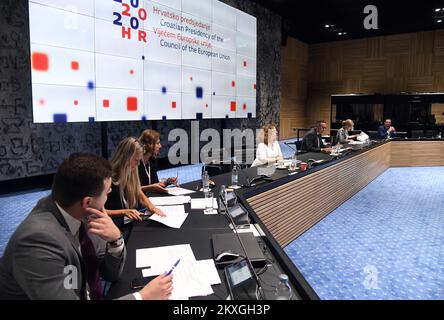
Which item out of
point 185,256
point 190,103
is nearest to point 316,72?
point 190,103

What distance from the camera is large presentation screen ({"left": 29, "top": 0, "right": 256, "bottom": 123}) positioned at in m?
4.28

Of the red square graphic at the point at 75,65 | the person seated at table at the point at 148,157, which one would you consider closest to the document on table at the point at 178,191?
the person seated at table at the point at 148,157

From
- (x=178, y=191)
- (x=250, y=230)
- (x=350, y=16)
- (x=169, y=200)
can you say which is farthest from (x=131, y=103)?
(x=350, y=16)

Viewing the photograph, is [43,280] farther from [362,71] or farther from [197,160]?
[362,71]

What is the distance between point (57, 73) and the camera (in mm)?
4332

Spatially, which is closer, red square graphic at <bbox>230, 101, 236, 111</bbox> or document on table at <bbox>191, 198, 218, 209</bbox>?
document on table at <bbox>191, 198, 218, 209</bbox>

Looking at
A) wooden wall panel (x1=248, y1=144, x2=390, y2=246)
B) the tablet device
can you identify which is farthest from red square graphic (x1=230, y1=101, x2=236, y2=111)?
the tablet device

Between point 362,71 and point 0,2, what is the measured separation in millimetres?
11606

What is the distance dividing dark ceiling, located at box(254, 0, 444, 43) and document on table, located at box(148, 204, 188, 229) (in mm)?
8203

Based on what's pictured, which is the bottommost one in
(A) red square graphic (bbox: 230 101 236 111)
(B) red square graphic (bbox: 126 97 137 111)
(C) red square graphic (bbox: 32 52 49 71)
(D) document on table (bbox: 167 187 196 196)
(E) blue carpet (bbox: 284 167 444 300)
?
(E) blue carpet (bbox: 284 167 444 300)

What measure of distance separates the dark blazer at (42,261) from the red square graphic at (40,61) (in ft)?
12.2

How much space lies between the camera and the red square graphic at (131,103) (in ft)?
17.5

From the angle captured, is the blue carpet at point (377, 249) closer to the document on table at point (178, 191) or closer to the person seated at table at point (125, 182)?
the document on table at point (178, 191)

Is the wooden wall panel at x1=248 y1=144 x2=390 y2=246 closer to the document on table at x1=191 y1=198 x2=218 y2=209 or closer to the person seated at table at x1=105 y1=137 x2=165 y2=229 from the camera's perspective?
the document on table at x1=191 y1=198 x2=218 y2=209
